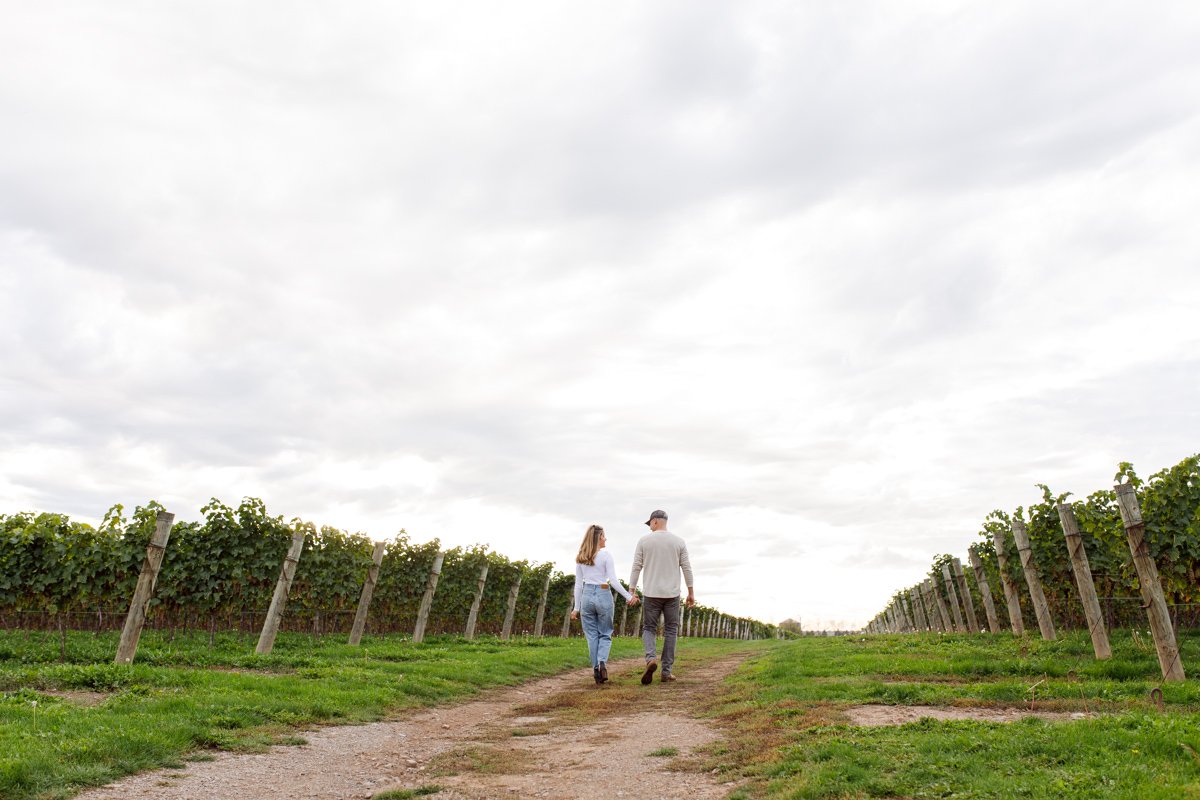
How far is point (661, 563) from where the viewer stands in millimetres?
11977

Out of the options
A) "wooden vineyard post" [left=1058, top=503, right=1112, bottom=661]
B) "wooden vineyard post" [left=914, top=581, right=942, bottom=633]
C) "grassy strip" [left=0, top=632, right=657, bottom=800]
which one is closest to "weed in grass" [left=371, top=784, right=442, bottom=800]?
"grassy strip" [left=0, top=632, right=657, bottom=800]

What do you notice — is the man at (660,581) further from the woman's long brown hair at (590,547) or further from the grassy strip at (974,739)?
the grassy strip at (974,739)

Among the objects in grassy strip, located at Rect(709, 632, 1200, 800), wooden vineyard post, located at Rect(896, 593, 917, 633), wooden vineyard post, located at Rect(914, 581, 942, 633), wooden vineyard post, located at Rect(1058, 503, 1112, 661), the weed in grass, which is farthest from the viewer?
wooden vineyard post, located at Rect(896, 593, 917, 633)

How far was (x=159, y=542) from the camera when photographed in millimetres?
11984

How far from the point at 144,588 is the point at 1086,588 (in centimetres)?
1407

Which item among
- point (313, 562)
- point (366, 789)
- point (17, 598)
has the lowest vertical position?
point (366, 789)

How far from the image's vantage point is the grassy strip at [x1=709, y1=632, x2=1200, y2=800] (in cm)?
471

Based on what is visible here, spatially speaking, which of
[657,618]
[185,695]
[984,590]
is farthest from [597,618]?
[984,590]

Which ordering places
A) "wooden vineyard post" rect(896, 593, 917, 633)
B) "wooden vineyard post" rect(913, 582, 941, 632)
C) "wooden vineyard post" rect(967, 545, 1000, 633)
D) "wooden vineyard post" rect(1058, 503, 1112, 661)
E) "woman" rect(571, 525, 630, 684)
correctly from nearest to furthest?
"wooden vineyard post" rect(1058, 503, 1112, 661)
"woman" rect(571, 525, 630, 684)
"wooden vineyard post" rect(967, 545, 1000, 633)
"wooden vineyard post" rect(913, 582, 941, 632)
"wooden vineyard post" rect(896, 593, 917, 633)

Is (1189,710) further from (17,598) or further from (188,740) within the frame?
(17,598)

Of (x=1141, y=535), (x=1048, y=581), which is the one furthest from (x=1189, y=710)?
(x=1048, y=581)

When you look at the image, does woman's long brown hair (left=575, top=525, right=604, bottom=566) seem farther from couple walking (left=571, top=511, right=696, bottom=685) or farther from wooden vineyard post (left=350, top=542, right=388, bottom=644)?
wooden vineyard post (left=350, top=542, right=388, bottom=644)

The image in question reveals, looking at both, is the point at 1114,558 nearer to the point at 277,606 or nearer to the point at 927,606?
the point at 277,606

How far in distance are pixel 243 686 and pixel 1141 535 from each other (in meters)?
11.1
